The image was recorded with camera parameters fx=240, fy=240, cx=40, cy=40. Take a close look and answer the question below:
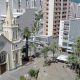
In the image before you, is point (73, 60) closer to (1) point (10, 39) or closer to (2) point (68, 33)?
(1) point (10, 39)

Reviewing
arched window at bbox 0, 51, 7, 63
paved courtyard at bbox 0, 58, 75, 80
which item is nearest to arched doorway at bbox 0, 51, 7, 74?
arched window at bbox 0, 51, 7, 63

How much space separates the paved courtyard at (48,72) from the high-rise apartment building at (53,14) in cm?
1380

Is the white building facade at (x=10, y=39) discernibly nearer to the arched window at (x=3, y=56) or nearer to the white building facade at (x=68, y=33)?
the arched window at (x=3, y=56)

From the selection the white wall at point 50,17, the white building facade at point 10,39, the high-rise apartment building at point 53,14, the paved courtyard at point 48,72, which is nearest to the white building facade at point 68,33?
the white wall at point 50,17

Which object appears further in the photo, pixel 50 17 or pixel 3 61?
pixel 50 17

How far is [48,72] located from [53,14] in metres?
17.7

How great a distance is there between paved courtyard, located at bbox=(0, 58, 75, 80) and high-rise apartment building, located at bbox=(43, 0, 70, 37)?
45.3 ft

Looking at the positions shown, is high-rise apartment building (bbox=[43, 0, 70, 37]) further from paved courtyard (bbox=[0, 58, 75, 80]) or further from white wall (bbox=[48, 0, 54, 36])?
paved courtyard (bbox=[0, 58, 75, 80])

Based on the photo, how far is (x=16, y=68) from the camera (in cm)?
2944

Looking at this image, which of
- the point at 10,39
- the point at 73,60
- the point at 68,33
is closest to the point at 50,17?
the point at 68,33

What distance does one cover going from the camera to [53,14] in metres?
43.5

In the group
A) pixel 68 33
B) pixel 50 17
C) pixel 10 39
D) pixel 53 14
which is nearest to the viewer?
pixel 10 39

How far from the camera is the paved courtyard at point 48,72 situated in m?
26.5

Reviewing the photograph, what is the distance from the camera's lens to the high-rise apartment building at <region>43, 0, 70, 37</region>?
143 ft
